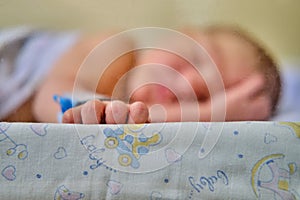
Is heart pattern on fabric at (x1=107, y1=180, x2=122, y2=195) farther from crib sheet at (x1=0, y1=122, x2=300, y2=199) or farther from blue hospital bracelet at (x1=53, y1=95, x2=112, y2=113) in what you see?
blue hospital bracelet at (x1=53, y1=95, x2=112, y2=113)

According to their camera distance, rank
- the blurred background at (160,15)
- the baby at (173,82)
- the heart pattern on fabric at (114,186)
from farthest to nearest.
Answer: the blurred background at (160,15), the baby at (173,82), the heart pattern on fabric at (114,186)

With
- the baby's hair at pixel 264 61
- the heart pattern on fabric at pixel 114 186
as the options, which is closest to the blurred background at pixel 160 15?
the baby's hair at pixel 264 61

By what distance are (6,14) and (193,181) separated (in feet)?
1.78

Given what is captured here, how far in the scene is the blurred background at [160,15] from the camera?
767 mm

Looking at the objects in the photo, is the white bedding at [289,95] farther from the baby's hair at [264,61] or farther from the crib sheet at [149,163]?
the crib sheet at [149,163]

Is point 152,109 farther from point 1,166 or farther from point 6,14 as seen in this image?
point 6,14

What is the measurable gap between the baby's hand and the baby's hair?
0.21 metres

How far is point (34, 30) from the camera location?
2.46 ft

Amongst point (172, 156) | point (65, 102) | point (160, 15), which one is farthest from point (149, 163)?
point (160, 15)

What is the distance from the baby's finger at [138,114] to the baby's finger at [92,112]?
31 mm

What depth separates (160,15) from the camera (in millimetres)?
781

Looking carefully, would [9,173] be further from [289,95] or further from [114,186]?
[289,95]

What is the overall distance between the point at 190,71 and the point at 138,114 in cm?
18

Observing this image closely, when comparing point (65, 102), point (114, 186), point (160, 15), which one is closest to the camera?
point (114, 186)
